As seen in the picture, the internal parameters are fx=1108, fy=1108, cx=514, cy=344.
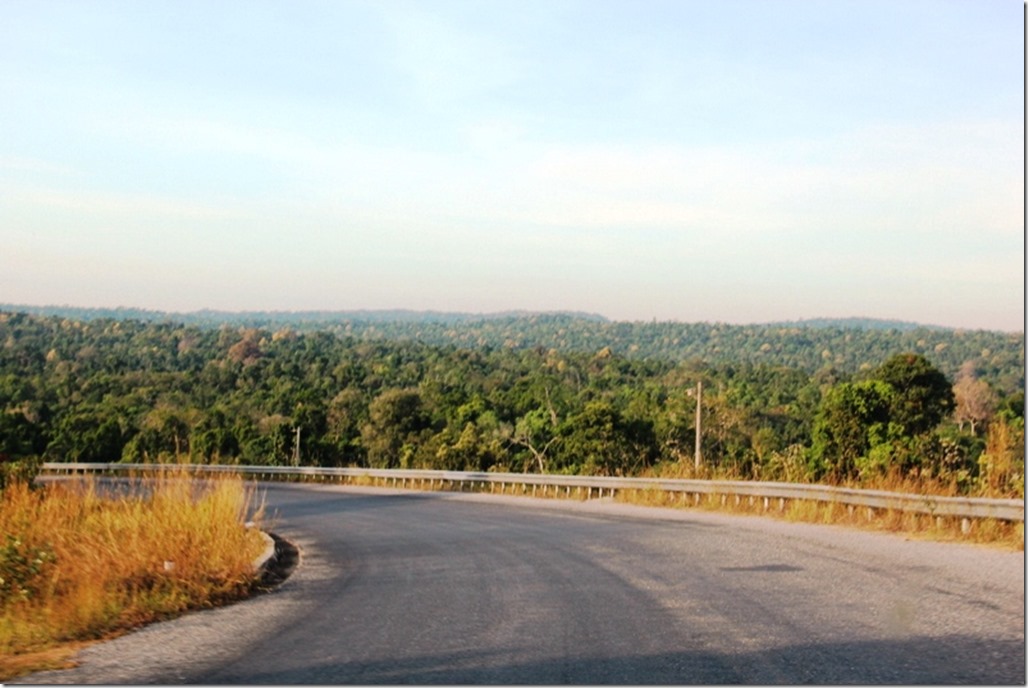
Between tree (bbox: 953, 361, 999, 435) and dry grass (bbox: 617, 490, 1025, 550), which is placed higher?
tree (bbox: 953, 361, 999, 435)

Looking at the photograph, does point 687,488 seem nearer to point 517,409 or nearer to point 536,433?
point 536,433

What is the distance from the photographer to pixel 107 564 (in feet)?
38.5

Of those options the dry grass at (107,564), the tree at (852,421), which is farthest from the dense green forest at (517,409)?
the dry grass at (107,564)

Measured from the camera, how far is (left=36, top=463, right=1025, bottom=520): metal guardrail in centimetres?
1622

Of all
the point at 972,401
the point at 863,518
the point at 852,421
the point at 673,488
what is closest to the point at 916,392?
the point at 852,421

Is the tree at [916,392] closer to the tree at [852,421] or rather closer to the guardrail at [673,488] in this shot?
the tree at [852,421]

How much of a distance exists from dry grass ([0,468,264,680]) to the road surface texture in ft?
1.66

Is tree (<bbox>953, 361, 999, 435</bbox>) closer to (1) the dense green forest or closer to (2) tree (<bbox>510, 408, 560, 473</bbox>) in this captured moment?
(1) the dense green forest

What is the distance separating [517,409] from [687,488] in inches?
2375

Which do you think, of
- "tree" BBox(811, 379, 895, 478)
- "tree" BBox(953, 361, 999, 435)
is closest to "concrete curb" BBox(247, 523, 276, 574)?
"tree" BBox(811, 379, 895, 478)

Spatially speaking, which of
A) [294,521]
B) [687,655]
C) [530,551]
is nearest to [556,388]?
[294,521]

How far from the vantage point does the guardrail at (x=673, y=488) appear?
53.4 ft

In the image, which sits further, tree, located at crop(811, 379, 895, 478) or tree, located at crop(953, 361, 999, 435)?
tree, located at crop(953, 361, 999, 435)

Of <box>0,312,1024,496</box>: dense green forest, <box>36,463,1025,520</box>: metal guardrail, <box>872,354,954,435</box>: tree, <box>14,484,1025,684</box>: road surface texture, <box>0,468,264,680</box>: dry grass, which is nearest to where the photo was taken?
<box>14,484,1025,684</box>: road surface texture
